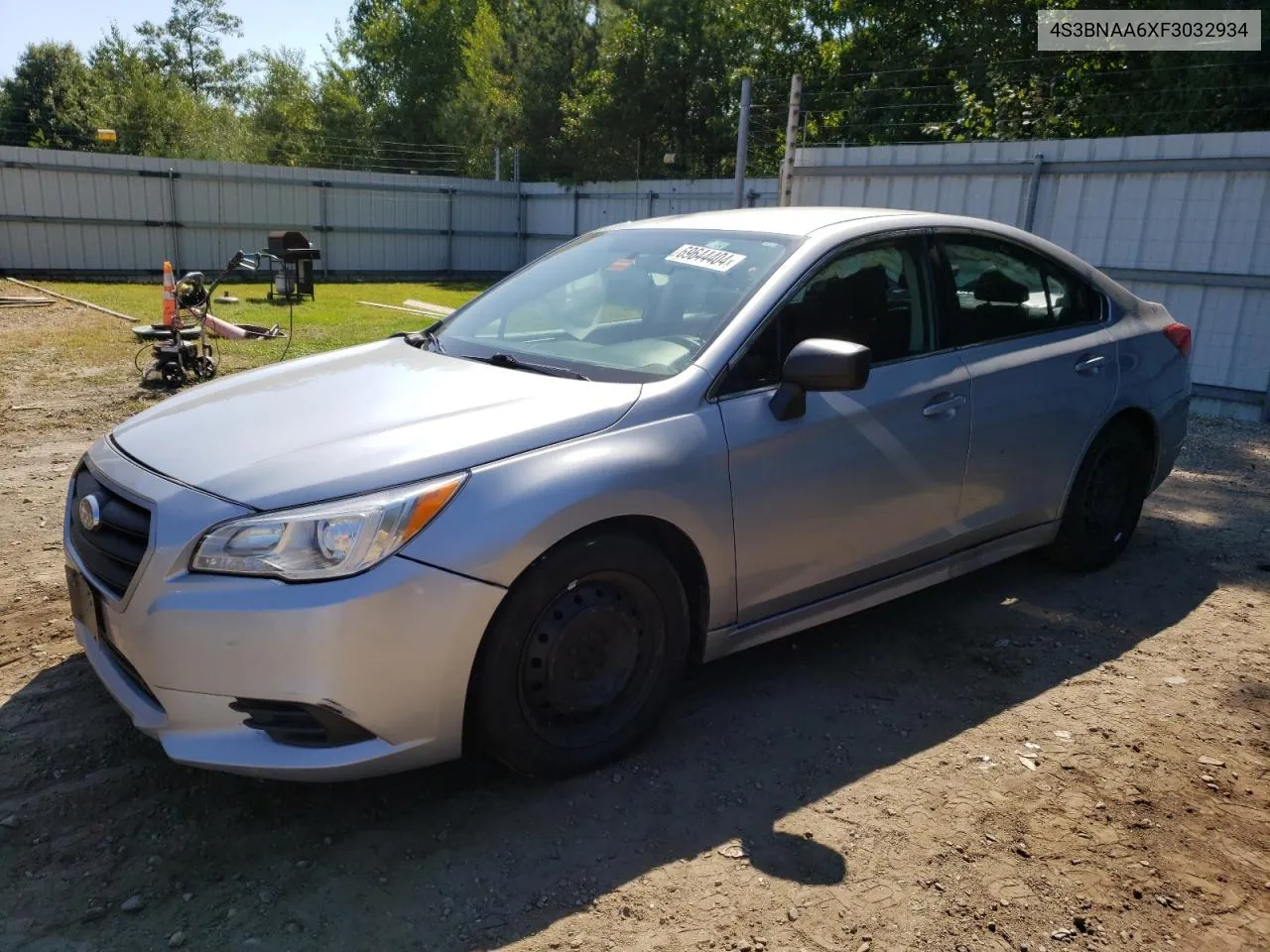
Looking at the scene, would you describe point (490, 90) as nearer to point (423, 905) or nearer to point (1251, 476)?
point (1251, 476)

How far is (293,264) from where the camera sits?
15.2 metres

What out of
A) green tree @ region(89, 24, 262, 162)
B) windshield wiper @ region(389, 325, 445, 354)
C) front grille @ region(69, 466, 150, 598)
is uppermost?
green tree @ region(89, 24, 262, 162)

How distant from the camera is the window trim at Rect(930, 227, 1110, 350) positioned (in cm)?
385

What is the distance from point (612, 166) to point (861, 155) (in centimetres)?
2138

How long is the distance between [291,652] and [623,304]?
1.79 meters

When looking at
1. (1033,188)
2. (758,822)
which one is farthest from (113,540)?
(1033,188)

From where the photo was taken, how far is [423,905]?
2.41m

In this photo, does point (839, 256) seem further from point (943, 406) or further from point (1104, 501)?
point (1104, 501)

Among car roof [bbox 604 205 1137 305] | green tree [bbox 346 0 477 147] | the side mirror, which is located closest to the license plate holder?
the side mirror

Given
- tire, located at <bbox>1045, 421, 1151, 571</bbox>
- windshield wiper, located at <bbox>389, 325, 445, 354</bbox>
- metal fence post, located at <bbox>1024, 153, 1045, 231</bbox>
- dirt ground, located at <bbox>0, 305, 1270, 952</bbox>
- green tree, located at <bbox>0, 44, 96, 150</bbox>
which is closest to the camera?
dirt ground, located at <bbox>0, 305, 1270, 952</bbox>

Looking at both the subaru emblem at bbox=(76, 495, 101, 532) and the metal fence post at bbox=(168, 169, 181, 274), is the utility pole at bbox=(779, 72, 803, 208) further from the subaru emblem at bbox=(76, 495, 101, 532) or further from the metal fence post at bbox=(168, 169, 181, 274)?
the metal fence post at bbox=(168, 169, 181, 274)

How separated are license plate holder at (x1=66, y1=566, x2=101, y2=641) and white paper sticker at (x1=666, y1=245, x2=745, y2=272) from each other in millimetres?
2221

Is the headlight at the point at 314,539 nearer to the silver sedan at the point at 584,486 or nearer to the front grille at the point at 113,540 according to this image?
the silver sedan at the point at 584,486

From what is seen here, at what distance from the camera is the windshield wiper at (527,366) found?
3.21 meters
